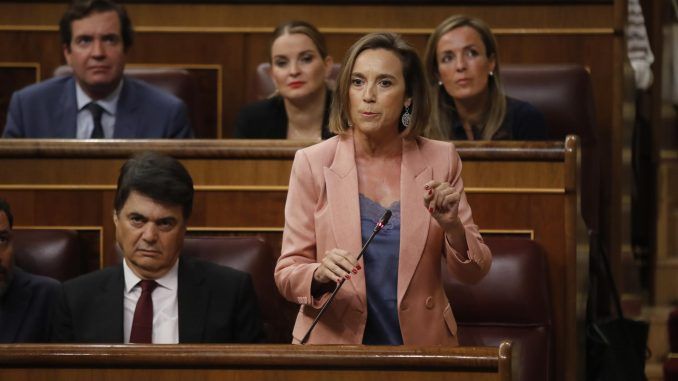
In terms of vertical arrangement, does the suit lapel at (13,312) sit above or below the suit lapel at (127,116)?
below

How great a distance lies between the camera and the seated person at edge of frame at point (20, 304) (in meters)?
1.38

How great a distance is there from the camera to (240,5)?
2.16m

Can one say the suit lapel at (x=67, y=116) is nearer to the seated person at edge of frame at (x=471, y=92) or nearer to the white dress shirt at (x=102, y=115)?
the white dress shirt at (x=102, y=115)

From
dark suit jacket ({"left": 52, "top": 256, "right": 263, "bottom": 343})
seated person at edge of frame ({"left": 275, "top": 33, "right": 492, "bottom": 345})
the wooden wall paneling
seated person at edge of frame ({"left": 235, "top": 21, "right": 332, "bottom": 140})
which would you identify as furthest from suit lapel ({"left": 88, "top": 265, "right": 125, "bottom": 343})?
the wooden wall paneling

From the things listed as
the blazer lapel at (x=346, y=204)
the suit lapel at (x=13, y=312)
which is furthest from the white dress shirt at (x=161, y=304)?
the blazer lapel at (x=346, y=204)

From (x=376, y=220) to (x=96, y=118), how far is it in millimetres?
733

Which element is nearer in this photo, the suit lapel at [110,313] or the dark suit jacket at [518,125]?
the suit lapel at [110,313]

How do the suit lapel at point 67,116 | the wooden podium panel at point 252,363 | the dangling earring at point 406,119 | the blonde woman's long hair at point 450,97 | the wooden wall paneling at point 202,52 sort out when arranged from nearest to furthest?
1. the wooden podium panel at point 252,363
2. the dangling earring at point 406,119
3. the blonde woman's long hair at point 450,97
4. the suit lapel at point 67,116
5. the wooden wall paneling at point 202,52

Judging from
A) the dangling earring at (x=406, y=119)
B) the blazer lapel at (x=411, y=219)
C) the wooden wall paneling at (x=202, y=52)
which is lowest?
the blazer lapel at (x=411, y=219)

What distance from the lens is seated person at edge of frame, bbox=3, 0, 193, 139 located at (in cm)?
180

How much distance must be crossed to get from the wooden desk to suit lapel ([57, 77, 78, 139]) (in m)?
0.25

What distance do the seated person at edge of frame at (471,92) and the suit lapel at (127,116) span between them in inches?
15.5

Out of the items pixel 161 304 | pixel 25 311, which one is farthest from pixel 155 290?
pixel 25 311

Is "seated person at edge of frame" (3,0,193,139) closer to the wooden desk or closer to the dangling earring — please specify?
the wooden desk
